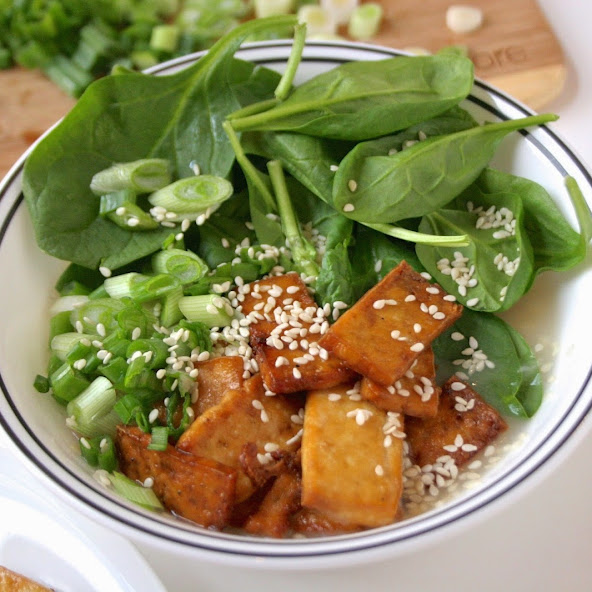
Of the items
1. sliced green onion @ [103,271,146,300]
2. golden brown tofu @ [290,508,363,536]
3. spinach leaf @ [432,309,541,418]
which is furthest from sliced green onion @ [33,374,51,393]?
spinach leaf @ [432,309,541,418]

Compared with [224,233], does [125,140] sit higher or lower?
higher

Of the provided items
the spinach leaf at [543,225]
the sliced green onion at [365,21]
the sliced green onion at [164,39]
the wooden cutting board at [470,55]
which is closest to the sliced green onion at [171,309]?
the spinach leaf at [543,225]

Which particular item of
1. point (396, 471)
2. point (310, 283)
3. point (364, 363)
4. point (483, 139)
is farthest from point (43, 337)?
point (483, 139)

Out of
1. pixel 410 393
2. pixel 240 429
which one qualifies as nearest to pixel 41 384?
pixel 240 429

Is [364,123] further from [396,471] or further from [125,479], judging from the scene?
[125,479]

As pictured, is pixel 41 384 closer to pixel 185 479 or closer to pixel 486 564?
pixel 185 479

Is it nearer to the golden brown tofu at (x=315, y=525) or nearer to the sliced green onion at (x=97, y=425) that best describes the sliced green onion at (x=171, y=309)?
the sliced green onion at (x=97, y=425)
